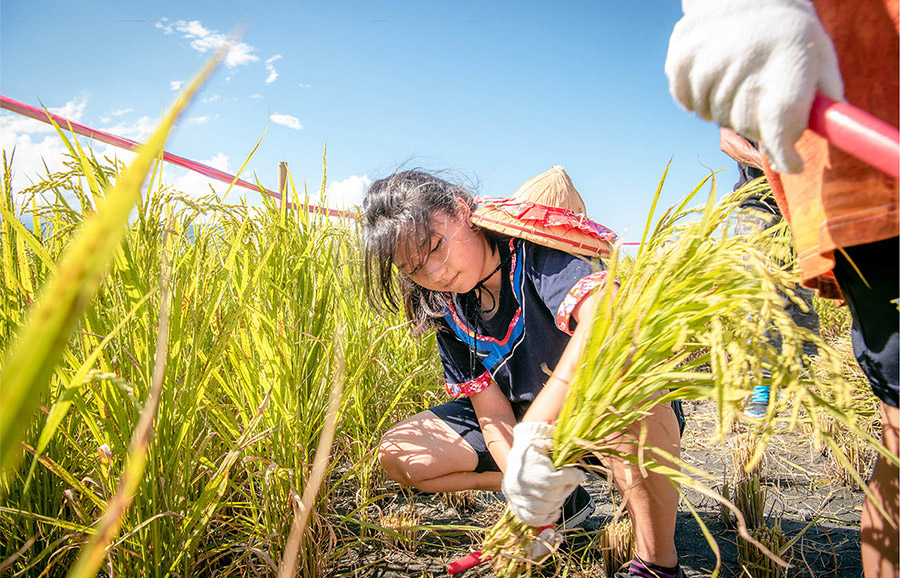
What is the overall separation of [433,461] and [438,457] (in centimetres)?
2

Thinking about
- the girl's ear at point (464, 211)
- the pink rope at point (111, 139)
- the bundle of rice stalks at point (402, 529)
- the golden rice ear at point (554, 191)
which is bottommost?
the bundle of rice stalks at point (402, 529)

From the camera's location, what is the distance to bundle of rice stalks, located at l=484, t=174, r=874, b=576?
74 centimetres

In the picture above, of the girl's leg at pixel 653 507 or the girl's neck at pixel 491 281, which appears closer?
the girl's leg at pixel 653 507

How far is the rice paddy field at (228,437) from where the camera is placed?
1.05m

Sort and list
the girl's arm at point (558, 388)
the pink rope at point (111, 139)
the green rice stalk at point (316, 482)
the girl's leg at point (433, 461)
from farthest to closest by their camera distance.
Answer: the pink rope at point (111, 139) < the girl's leg at point (433, 461) < the girl's arm at point (558, 388) < the green rice stalk at point (316, 482)

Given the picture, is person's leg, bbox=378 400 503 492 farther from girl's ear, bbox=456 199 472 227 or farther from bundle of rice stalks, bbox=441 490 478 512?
girl's ear, bbox=456 199 472 227

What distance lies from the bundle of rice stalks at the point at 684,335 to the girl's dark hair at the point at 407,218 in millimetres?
714

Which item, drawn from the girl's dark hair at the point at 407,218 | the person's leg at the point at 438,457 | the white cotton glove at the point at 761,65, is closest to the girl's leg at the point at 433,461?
the person's leg at the point at 438,457

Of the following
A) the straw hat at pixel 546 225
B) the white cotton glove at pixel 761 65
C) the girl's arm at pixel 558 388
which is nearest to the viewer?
the white cotton glove at pixel 761 65

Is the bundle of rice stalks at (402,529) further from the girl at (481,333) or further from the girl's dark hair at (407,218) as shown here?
the girl's dark hair at (407,218)

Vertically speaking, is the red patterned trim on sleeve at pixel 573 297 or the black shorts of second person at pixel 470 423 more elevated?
the red patterned trim on sleeve at pixel 573 297

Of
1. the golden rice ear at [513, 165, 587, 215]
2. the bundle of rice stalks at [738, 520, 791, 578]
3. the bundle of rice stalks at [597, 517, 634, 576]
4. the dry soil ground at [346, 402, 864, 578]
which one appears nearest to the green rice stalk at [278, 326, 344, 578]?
the dry soil ground at [346, 402, 864, 578]

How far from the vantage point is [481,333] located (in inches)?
71.8

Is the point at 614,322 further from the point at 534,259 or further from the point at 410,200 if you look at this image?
the point at 410,200
